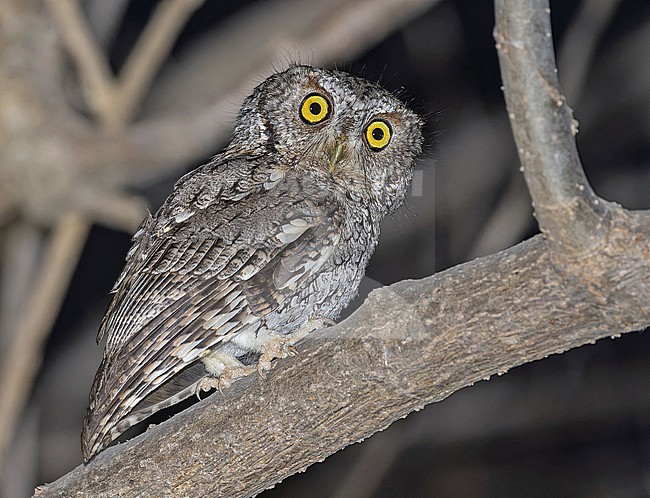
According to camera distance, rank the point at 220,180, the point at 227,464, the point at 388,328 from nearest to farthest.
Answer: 1. the point at 388,328
2. the point at 227,464
3. the point at 220,180

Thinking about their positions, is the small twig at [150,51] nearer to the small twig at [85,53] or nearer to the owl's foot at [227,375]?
the small twig at [85,53]

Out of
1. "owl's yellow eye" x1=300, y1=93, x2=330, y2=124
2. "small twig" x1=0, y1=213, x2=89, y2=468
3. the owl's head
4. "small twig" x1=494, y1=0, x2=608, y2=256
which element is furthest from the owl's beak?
"small twig" x1=0, y1=213, x2=89, y2=468

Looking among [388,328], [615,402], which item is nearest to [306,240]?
[388,328]

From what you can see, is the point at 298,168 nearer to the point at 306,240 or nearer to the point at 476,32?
the point at 306,240

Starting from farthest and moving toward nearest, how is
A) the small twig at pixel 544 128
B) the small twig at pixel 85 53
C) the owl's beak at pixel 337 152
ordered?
the small twig at pixel 85 53
the owl's beak at pixel 337 152
the small twig at pixel 544 128

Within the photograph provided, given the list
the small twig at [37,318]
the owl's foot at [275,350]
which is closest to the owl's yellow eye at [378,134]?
the owl's foot at [275,350]

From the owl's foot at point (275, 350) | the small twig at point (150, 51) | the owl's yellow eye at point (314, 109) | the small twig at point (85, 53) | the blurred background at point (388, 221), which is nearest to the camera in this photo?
the owl's foot at point (275, 350)

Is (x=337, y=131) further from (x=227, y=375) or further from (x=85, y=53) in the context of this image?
(x=85, y=53)
